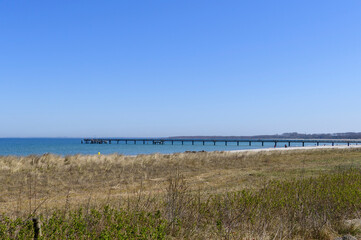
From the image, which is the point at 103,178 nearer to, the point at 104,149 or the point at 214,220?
the point at 214,220

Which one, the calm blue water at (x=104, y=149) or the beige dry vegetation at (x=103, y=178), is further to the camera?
the calm blue water at (x=104, y=149)

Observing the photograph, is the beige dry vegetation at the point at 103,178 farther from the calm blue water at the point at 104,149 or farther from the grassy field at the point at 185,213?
the calm blue water at the point at 104,149

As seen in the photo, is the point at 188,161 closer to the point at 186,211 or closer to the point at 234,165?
the point at 234,165

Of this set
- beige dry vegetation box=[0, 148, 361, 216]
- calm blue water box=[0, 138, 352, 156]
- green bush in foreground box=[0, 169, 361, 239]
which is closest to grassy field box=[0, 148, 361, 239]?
green bush in foreground box=[0, 169, 361, 239]

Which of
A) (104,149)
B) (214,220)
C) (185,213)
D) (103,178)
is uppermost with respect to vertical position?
(185,213)

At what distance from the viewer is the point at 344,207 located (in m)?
7.84

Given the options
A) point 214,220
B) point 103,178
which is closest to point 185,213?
point 214,220

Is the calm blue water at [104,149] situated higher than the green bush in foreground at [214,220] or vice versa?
the green bush in foreground at [214,220]

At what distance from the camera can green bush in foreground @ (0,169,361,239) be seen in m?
4.91

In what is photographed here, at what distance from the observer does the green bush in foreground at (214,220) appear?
16.1ft

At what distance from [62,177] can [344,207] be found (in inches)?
472

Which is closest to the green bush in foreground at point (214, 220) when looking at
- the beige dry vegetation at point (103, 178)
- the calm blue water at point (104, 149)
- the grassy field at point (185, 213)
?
the grassy field at point (185, 213)

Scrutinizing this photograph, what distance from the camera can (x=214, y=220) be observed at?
6387 millimetres

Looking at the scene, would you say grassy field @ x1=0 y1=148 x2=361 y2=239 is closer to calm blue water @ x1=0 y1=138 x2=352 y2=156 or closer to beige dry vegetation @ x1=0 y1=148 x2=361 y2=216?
beige dry vegetation @ x1=0 y1=148 x2=361 y2=216
